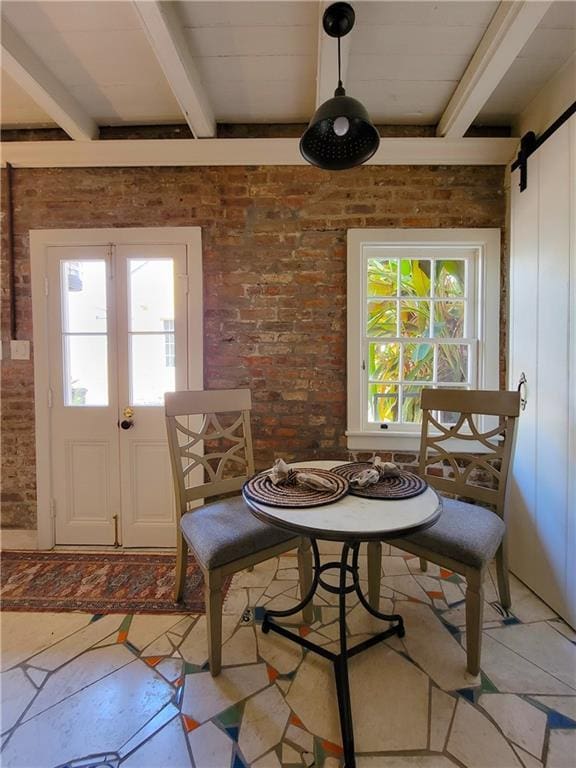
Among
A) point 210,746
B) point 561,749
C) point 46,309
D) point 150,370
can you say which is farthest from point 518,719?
Result: point 46,309

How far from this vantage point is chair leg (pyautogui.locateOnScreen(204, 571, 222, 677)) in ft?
4.47

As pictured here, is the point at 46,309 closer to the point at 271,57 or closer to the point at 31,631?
the point at 31,631

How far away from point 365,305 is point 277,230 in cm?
79

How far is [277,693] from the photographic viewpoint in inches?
52.0

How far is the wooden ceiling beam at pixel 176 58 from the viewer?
1.45 m

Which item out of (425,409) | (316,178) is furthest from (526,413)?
(316,178)

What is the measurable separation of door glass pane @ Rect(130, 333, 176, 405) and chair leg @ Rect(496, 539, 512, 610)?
7.02 ft

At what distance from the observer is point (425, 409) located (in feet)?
6.44

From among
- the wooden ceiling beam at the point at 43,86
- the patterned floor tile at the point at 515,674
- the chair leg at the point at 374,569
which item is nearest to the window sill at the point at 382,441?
the chair leg at the point at 374,569

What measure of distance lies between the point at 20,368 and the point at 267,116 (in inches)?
95.8

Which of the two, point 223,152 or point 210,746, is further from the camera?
point 223,152

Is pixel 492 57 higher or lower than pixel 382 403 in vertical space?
higher

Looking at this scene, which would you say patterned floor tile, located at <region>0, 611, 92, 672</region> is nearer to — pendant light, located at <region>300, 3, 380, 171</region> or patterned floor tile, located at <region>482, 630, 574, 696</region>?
patterned floor tile, located at <region>482, 630, 574, 696</region>

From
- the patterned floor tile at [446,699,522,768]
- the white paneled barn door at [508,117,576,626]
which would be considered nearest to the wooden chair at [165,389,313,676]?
the patterned floor tile at [446,699,522,768]
